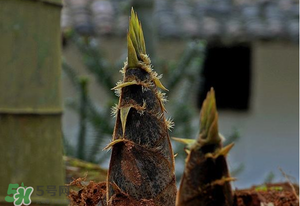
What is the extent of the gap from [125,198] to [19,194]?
0.27m

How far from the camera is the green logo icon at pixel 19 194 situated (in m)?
1.01

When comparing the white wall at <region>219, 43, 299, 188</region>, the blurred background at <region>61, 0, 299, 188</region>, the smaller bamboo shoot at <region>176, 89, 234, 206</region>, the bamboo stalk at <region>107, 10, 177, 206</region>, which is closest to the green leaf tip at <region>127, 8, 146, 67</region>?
the bamboo stalk at <region>107, 10, 177, 206</region>

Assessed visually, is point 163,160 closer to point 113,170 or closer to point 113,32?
point 113,170

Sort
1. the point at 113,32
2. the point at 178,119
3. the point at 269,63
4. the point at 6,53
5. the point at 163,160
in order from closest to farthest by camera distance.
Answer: the point at 163,160, the point at 6,53, the point at 178,119, the point at 113,32, the point at 269,63

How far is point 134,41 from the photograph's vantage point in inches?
32.1

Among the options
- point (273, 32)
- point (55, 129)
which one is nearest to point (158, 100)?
point (55, 129)

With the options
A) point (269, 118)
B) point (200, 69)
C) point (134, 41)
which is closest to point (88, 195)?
point (134, 41)

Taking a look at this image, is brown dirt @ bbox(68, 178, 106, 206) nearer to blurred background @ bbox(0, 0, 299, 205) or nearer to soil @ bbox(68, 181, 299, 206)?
soil @ bbox(68, 181, 299, 206)

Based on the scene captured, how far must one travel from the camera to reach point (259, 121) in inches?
275

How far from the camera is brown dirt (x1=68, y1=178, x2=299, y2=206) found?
0.81m

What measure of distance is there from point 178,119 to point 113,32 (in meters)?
1.93

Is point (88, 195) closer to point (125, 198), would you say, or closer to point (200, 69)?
point (125, 198)

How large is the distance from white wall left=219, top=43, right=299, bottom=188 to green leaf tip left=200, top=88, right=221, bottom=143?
5841 millimetres

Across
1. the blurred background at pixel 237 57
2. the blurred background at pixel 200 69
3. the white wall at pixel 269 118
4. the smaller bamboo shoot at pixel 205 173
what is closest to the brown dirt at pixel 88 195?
the smaller bamboo shoot at pixel 205 173
